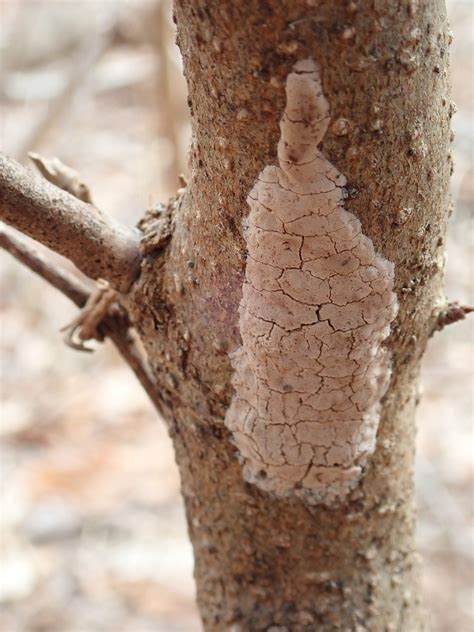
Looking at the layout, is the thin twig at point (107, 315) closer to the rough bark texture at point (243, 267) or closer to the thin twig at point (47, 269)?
the thin twig at point (47, 269)

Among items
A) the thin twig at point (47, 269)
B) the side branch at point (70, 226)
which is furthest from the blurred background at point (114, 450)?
the side branch at point (70, 226)

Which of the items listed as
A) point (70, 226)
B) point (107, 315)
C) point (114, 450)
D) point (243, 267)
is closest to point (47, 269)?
point (107, 315)

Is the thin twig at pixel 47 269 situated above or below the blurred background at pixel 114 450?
below

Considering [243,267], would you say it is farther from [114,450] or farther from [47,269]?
[114,450]

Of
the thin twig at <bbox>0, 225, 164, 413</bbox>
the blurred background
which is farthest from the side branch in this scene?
the blurred background

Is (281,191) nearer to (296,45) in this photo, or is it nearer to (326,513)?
(296,45)

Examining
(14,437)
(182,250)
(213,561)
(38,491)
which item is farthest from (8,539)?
(182,250)

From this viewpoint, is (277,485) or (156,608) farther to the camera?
(156,608)
